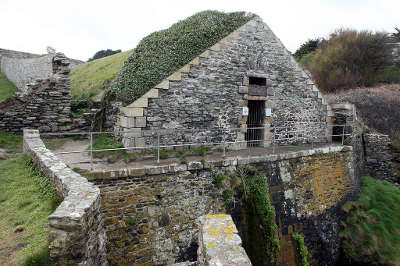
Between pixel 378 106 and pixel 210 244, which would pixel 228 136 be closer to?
pixel 210 244

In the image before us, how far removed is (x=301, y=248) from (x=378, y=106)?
12.6 meters

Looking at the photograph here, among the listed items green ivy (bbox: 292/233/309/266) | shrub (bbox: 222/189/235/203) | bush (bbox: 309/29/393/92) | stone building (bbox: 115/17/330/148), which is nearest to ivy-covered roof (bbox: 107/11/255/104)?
stone building (bbox: 115/17/330/148)

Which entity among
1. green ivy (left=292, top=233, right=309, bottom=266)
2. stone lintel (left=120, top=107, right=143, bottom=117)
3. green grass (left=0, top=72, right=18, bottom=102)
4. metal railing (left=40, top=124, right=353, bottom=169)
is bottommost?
green ivy (left=292, top=233, right=309, bottom=266)

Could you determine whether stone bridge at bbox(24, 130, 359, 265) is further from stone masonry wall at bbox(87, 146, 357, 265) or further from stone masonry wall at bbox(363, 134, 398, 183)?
stone masonry wall at bbox(363, 134, 398, 183)

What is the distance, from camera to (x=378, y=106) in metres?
15.9

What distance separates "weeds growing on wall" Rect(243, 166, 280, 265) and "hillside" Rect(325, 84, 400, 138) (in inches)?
430

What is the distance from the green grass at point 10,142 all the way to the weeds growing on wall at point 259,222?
26.7 ft

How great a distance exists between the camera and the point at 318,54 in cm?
2322

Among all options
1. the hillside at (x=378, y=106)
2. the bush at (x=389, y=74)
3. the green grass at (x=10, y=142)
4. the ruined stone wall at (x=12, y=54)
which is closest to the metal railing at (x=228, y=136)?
the green grass at (x=10, y=142)

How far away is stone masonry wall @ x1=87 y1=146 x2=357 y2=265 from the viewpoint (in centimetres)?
577

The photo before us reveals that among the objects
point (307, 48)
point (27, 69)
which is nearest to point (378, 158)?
point (307, 48)

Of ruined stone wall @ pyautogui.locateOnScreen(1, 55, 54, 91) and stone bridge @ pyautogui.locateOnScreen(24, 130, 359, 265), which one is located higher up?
ruined stone wall @ pyautogui.locateOnScreen(1, 55, 54, 91)

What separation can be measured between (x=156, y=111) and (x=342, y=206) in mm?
7874

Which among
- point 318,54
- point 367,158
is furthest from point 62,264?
point 318,54
